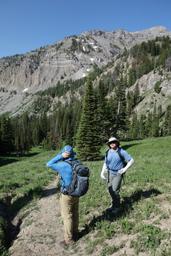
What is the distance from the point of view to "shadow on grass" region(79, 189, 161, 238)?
1113 centimetres

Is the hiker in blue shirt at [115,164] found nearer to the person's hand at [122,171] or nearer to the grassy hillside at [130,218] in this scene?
the person's hand at [122,171]

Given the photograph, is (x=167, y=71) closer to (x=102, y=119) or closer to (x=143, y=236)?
(x=102, y=119)

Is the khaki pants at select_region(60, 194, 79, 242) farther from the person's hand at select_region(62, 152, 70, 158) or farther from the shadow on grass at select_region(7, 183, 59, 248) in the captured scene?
the shadow on grass at select_region(7, 183, 59, 248)

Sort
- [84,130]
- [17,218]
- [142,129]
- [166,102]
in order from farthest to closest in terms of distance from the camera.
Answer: [166,102]
[142,129]
[84,130]
[17,218]

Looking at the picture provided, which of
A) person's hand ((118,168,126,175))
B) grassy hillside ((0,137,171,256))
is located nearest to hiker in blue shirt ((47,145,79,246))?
grassy hillside ((0,137,171,256))

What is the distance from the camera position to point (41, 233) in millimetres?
11781

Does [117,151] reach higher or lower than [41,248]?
higher

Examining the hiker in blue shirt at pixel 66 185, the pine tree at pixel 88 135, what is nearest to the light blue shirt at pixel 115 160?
the hiker in blue shirt at pixel 66 185

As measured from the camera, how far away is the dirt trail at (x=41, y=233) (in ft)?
33.6

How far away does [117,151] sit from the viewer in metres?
11.6

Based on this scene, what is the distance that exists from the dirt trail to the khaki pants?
0.57 meters

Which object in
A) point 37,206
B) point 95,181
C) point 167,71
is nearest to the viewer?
point 37,206

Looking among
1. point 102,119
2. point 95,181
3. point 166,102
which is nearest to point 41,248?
point 95,181

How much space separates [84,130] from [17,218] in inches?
1155
